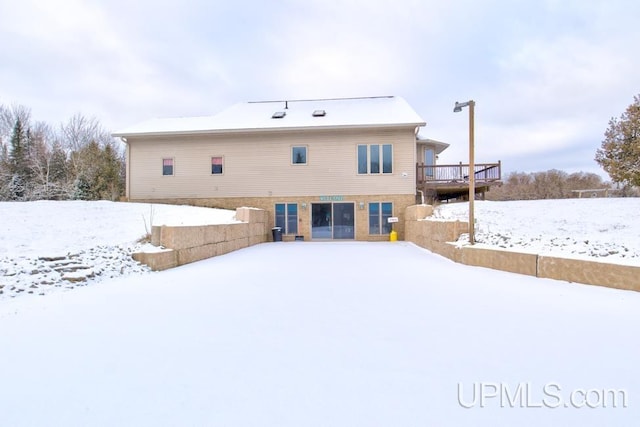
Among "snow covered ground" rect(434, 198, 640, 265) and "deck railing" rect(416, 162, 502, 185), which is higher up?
"deck railing" rect(416, 162, 502, 185)

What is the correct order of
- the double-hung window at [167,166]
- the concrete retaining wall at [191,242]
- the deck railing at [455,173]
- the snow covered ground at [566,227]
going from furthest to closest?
the double-hung window at [167,166], the deck railing at [455,173], the concrete retaining wall at [191,242], the snow covered ground at [566,227]

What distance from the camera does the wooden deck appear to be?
1462 cm

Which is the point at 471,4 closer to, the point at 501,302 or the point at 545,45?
the point at 545,45

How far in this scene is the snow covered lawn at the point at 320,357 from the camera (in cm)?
190

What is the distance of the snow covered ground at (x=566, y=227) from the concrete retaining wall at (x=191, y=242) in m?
7.03

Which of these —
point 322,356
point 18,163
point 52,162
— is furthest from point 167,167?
point 18,163

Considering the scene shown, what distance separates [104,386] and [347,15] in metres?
12.9

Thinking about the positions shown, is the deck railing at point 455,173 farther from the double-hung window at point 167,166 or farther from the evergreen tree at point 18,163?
the evergreen tree at point 18,163

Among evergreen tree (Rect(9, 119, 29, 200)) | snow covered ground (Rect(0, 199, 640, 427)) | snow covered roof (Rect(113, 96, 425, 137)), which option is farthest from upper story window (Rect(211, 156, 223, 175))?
evergreen tree (Rect(9, 119, 29, 200))

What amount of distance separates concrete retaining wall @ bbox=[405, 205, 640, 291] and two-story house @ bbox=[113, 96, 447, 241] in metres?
4.81

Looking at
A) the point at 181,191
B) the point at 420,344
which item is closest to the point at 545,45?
the point at 420,344

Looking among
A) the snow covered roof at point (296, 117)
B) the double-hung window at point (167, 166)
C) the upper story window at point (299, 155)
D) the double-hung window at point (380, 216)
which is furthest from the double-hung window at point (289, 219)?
the double-hung window at point (167, 166)

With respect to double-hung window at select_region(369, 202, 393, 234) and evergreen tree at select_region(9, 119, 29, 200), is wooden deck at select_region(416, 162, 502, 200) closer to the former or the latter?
double-hung window at select_region(369, 202, 393, 234)

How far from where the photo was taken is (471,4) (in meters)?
10.7
